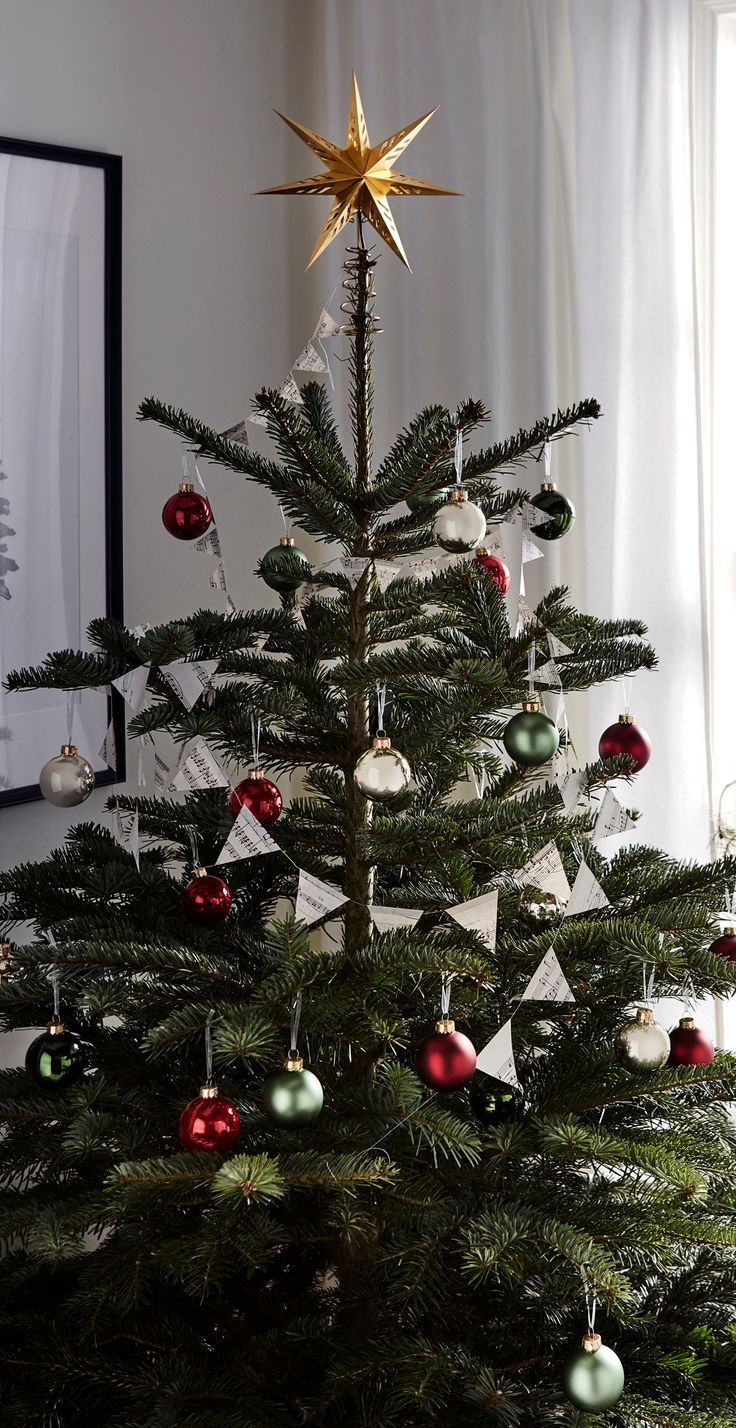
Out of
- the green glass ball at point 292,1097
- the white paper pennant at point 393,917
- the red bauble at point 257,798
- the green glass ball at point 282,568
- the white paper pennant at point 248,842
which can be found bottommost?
the green glass ball at point 292,1097

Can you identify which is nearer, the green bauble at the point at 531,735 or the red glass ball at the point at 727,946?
the green bauble at the point at 531,735

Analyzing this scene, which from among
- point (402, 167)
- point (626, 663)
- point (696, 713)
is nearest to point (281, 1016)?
point (626, 663)

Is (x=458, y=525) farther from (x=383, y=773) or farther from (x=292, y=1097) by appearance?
(x=292, y=1097)

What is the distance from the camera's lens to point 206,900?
98 centimetres

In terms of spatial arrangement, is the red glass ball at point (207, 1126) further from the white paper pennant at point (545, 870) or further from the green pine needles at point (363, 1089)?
the white paper pennant at point (545, 870)

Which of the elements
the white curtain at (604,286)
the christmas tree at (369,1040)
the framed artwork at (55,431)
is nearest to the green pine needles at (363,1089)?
the christmas tree at (369,1040)

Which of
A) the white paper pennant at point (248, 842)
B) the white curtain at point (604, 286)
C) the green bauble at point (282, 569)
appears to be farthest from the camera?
the white curtain at point (604, 286)

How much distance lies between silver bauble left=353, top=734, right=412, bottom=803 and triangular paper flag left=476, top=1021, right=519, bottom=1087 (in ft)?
0.61

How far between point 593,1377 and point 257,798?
0.45 m

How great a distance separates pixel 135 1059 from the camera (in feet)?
3.47

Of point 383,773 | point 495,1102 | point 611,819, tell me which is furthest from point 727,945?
point 383,773

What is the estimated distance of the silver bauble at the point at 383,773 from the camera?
93 centimetres

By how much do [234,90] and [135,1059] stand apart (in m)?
1.47

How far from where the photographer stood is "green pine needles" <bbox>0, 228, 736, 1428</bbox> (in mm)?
879
